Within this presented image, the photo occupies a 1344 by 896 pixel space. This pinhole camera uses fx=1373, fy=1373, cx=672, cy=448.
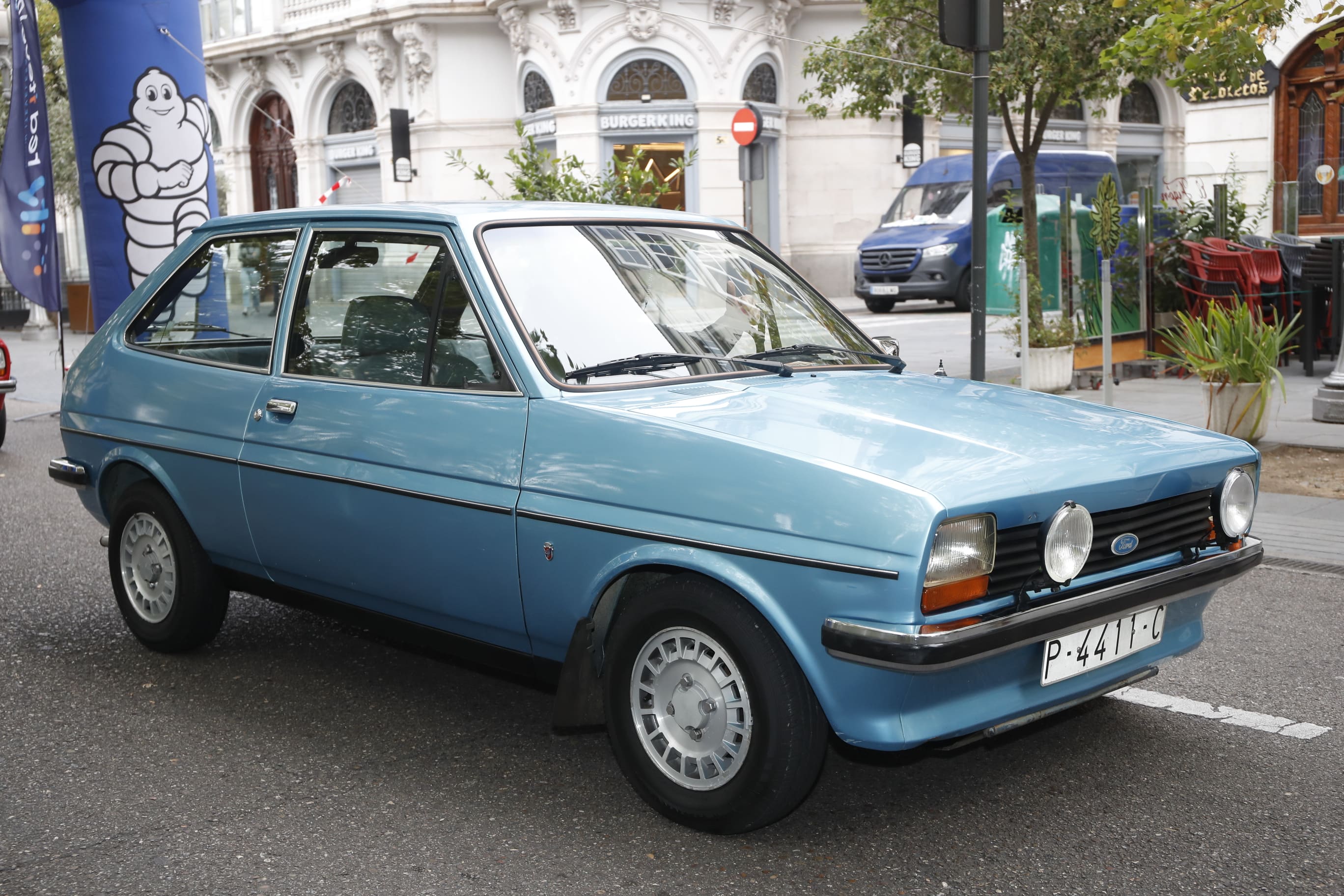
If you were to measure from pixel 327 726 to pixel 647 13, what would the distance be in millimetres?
27161

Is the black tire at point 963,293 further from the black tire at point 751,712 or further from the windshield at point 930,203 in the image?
the black tire at point 751,712

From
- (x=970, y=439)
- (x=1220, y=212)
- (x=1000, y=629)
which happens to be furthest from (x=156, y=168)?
(x=1220, y=212)

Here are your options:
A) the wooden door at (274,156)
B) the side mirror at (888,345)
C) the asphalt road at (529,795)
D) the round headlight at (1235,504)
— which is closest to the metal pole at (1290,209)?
the asphalt road at (529,795)

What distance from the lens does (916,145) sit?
989 inches

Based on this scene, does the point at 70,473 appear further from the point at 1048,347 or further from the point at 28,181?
the point at 1048,347

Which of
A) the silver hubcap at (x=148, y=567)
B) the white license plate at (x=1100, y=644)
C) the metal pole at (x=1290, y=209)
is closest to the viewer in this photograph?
the white license plate at (x=1100, y=644)

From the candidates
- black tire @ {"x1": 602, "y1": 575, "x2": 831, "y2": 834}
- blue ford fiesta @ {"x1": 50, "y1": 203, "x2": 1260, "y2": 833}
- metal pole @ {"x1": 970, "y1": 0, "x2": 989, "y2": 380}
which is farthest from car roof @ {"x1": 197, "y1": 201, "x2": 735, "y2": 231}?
metal pole @ {"x1": 970, "y1": 0, "x2": 989, "y2": 380}

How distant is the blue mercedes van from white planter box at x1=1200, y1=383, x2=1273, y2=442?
42.9ft

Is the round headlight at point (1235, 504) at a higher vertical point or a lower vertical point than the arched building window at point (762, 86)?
lower

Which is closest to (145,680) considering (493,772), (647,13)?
(493,772)

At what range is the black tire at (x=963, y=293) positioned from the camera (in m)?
22.5

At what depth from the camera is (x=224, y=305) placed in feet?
16.8

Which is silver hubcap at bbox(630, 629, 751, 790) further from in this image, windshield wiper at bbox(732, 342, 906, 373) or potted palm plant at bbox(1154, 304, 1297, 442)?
potted palm plant at bbox(1154, 304, 1297, 442)

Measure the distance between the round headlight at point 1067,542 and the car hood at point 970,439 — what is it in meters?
0.04
